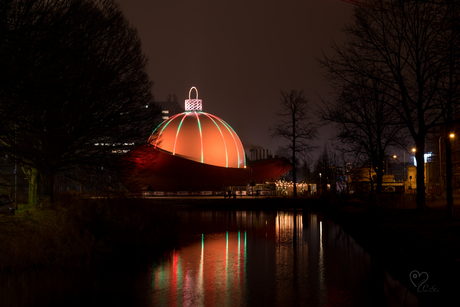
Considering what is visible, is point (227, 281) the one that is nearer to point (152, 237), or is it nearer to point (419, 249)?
point (419, 249)

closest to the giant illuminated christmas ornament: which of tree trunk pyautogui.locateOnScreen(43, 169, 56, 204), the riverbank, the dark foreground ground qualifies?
tree trunk pyautogui.locateOnScreen(43, 169, 56, 204)

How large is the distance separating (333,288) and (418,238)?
11.4 feet

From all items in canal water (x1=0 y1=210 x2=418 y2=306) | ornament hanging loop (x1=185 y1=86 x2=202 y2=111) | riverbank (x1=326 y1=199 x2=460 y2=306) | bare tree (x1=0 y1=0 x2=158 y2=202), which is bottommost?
canal water (x1=0 y1=210 x2=418 y2=306)

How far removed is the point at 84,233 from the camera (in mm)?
11828

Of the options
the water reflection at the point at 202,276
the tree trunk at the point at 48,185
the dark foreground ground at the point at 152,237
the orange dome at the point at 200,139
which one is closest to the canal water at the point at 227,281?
the water reflection at the point at 202,276

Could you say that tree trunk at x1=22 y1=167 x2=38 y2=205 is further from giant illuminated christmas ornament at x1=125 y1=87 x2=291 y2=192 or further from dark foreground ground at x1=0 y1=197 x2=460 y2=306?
giant illuminated christmas ornament at x1=125 y1=87 x2=291 y2=192

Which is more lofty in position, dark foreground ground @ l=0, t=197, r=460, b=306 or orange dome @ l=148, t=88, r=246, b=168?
orange dome @ l=148, t=88, r=246, b=168

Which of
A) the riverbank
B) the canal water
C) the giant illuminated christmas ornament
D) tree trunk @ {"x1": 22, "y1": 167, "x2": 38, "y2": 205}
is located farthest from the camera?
the giant illuminated christmas ornament

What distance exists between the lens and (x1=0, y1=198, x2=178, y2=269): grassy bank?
34.0ft

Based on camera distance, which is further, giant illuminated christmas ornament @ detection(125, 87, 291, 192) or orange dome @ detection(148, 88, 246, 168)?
orange dome @ detection(148, 88, 246, 168)

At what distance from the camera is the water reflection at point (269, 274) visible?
291 inches

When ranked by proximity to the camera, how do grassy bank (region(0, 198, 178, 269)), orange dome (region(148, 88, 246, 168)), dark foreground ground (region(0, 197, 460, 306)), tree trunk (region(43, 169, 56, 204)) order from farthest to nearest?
1. orange dome (region(148, 88, 246, 168))
2. tree trunk (region(43, 169, 56, 204))
3. grassy bank (region(0, 198, 178, 269))
4. dark foreground ground (region(0, 197, 460, 306))

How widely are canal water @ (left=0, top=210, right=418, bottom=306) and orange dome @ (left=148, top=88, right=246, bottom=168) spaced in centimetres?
3701

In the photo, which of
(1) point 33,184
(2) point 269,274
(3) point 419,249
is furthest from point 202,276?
(1) point 33,184
